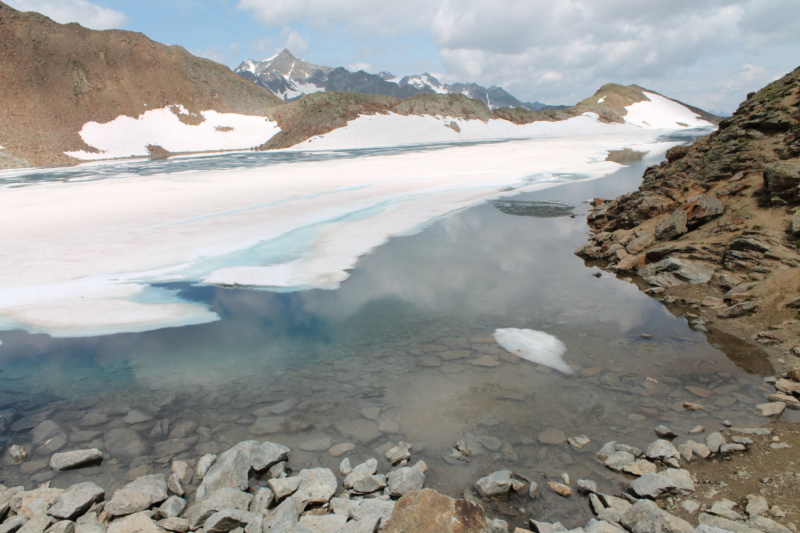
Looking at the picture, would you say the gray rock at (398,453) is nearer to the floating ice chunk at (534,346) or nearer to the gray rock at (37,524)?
the floating ice chunk at (534,346)

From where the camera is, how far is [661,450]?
432cm

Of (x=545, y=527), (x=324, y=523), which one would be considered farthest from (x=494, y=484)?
(x=324, y=523)

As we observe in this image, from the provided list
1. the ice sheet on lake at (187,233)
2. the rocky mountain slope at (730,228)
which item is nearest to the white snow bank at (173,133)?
the ice sheet on lake at (187,233)

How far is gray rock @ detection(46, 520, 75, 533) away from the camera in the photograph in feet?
11.4

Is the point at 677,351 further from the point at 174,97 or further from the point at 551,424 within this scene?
the point at 174,97

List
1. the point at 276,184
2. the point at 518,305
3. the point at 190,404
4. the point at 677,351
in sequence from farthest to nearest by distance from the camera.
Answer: the point at 276,184 → the point at 518,305 → the point at 677,351 → the point at 190,404

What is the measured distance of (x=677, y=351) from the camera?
656 cm

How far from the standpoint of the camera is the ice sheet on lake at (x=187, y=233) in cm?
859

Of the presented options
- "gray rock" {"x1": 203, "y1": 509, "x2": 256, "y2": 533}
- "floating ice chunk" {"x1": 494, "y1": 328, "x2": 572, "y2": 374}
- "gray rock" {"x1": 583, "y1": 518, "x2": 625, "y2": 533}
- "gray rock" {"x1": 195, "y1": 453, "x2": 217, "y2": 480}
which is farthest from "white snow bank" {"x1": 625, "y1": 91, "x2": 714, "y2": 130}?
"gray rock" {"x1": 203, "y1": 509, "x2": 256, "y2": 533}

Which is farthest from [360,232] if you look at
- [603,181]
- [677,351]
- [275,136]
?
[275,136]

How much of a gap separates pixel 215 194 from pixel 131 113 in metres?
63.2

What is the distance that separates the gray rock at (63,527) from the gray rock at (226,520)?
3.64ft

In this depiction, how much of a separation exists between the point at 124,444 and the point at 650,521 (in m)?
5.07

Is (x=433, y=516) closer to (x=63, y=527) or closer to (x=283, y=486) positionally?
(x=283, y=486)
